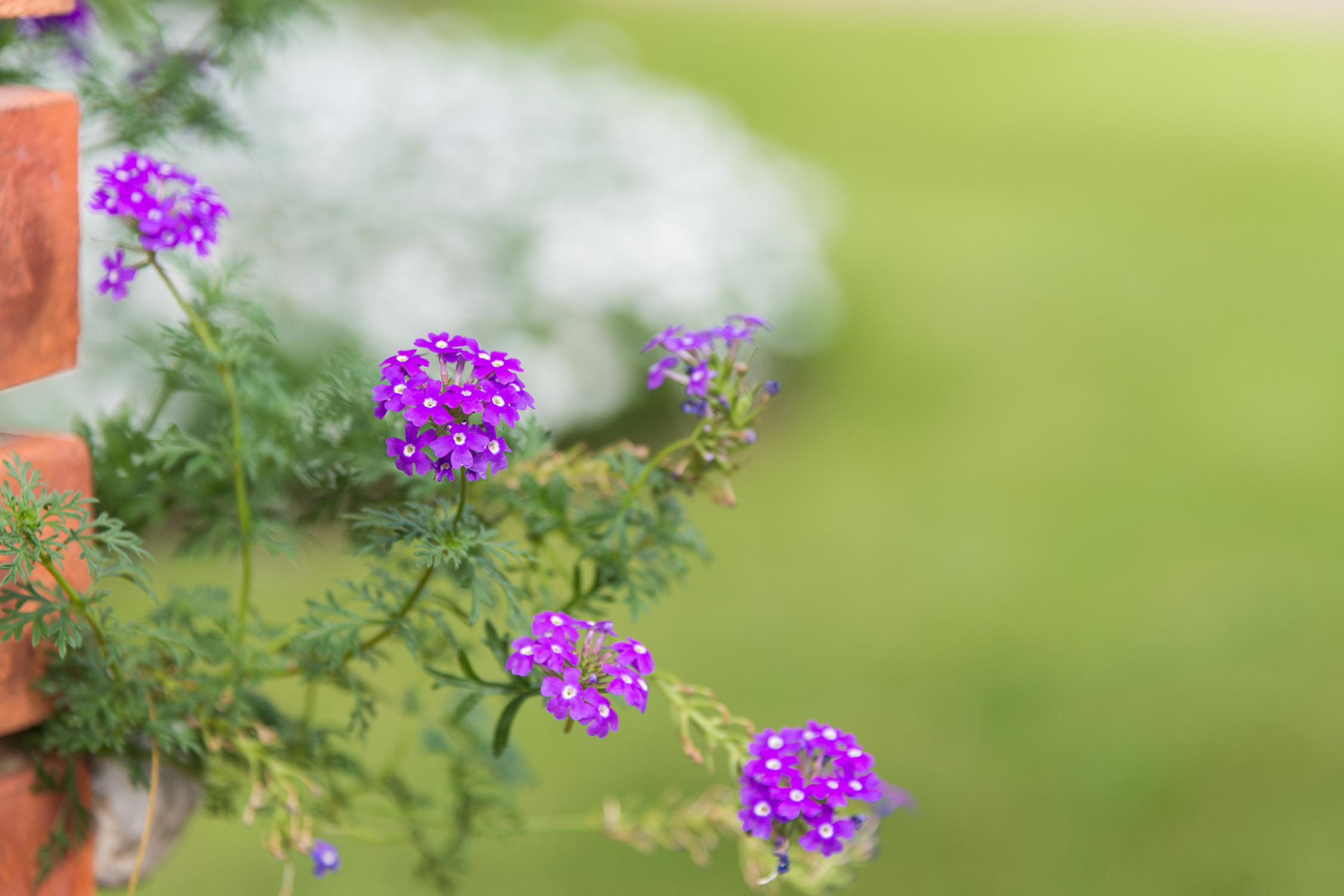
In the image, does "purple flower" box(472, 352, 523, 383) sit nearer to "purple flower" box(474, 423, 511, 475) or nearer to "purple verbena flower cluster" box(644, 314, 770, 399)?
"purple flower" box(474, 423, 511, 475)

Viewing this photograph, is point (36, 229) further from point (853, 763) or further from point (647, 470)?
point (853, 763)

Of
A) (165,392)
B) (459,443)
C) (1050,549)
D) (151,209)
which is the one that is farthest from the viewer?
(1050,549)

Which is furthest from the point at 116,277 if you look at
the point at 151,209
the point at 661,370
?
the point at 661,370

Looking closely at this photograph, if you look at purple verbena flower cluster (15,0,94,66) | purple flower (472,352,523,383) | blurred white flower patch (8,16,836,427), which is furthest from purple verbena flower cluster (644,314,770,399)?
blurred white flower patch (8,16,836,427)

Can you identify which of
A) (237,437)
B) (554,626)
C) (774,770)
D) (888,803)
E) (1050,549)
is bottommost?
(1050,549)

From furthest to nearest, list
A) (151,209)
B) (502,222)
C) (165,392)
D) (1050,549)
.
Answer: (502,222) < (1050,549) < (165,392) < (151,209)

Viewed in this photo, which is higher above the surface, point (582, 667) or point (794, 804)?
point (582, 667)
